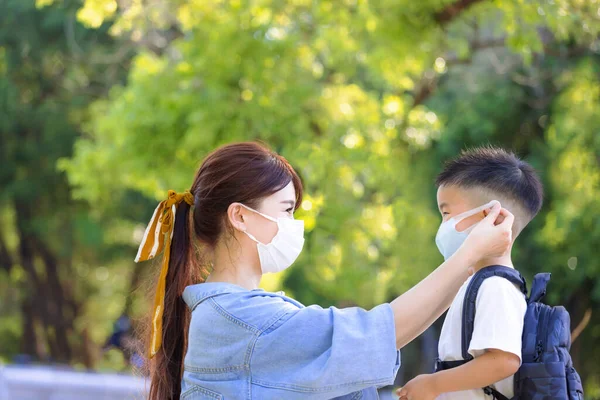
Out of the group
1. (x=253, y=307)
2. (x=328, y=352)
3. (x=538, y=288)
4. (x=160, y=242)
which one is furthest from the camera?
(x=160, y=242)

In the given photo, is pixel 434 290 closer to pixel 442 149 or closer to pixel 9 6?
pixel 442 149

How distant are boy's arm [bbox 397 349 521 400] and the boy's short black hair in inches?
19.2

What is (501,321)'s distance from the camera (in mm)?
2271

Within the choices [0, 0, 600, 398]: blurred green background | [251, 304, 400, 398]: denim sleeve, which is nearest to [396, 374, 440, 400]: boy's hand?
[251, 304, 400, 398]: denim sleeve

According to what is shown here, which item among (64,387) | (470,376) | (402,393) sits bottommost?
(64,387)

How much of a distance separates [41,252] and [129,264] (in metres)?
2.12

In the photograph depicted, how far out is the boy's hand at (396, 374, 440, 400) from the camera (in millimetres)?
2357

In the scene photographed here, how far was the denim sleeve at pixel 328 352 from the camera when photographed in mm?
2115

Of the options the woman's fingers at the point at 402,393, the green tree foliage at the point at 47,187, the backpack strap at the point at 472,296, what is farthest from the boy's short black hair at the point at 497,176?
the green tree foliage at the point at 47,187

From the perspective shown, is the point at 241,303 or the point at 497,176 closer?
the point at 241,303

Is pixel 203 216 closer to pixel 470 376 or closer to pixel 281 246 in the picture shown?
pixel 281 246

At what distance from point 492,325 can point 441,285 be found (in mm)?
207

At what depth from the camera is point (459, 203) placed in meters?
2.52

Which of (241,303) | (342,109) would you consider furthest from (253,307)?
(342,109)
